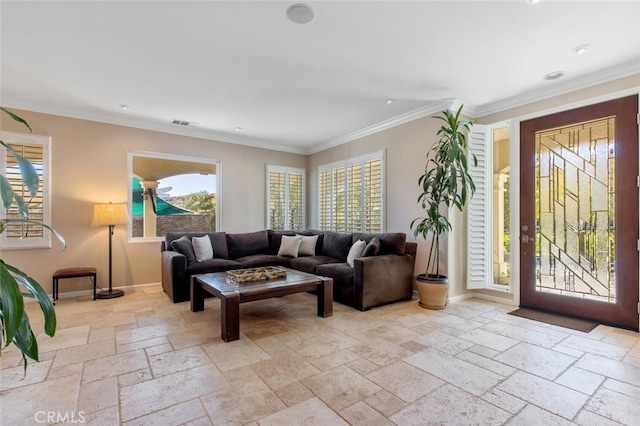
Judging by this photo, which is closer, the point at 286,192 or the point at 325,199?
the point at 325,199

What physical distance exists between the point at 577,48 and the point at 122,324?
16.9 feet

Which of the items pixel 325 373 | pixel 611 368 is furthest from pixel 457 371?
pixel 611 368

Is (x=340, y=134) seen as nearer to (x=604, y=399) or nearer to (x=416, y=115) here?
(x=416, y=115)

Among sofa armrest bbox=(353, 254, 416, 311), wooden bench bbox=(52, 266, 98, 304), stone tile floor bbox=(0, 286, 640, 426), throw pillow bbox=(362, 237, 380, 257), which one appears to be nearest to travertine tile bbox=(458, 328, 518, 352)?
stone tile floor bbox=(0, 286, 640, 426)

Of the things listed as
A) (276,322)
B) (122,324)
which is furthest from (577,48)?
(122,324)

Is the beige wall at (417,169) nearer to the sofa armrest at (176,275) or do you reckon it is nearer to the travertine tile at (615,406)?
the travertine tile at (615,406)

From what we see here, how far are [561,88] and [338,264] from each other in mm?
3404

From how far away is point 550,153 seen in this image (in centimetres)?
365

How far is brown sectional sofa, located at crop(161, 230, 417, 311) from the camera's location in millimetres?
3783

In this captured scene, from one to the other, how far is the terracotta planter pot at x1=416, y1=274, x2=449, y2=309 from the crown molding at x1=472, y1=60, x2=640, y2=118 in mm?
2382

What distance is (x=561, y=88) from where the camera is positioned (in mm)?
3512

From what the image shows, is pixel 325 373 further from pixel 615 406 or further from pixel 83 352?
pixel 83 352

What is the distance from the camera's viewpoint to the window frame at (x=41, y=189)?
4027 mm

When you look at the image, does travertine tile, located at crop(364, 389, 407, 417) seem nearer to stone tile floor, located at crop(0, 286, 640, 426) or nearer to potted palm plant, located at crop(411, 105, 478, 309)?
stone tile floor, located at crop(0, 286, 640, 426)
